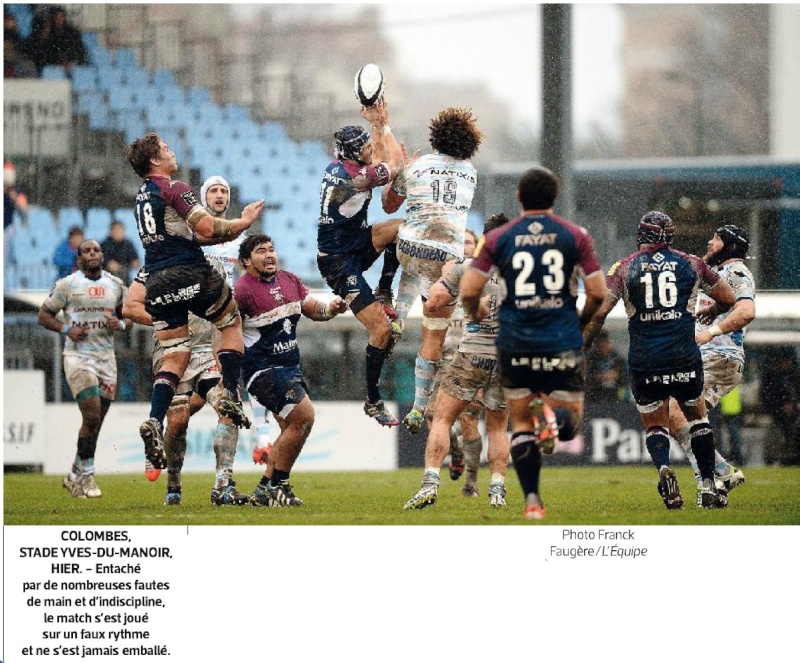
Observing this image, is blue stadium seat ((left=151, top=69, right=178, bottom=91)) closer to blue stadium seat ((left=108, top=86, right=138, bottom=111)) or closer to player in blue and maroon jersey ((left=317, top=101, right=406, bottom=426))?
blue stadium seat ((left=108, top=86, right=138, bottom=111))

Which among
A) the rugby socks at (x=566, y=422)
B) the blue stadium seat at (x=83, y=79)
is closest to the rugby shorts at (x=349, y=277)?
the rugby socks at (x=566, y=422)

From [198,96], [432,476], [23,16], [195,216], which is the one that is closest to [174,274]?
[195,216]

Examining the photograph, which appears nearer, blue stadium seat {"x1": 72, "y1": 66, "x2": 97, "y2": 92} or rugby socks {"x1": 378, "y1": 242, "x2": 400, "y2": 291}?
rugby socks {"x1": 378, "y1": 242, "x2": 400, "y2": 291}

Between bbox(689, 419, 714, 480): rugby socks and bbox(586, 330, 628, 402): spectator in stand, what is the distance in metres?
5.93

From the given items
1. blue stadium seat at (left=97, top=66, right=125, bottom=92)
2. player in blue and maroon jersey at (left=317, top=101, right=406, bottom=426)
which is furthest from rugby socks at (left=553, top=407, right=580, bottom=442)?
blue stadium seat at (left=97, top=66, right=125, bottom=92)

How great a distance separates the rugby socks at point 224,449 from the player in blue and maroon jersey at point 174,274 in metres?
0.95

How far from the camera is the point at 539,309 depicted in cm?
710

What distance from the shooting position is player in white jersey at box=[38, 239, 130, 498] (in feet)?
36.0

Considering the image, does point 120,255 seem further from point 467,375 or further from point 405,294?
point 467,375

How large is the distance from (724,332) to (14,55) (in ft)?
28.4

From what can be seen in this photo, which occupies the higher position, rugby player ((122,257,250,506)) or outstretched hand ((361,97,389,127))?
outstretched hand ((361,97,389,127))
